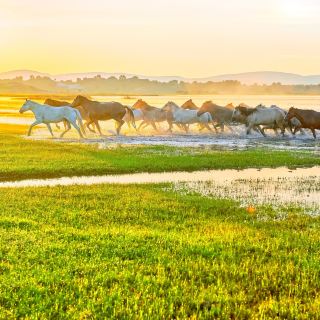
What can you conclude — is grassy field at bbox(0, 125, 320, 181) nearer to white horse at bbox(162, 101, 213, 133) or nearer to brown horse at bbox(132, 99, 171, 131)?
white horse at bbox(162, 101, 213, 133)

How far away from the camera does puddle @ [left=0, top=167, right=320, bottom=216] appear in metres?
14.9

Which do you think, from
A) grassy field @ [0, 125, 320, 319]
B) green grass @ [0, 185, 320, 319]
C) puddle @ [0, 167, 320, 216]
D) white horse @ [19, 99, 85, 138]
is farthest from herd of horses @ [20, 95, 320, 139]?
green grass @ [0, 185, 320, 319]

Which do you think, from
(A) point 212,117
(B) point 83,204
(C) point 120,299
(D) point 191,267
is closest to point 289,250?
(D) point 191,267

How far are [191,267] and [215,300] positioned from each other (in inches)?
52.7

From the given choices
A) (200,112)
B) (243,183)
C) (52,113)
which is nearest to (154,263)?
(243,183)

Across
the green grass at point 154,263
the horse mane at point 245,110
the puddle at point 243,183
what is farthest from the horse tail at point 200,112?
the green grass at point 154,263

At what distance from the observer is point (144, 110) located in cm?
4341

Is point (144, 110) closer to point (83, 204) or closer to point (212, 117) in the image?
point (212, 117)

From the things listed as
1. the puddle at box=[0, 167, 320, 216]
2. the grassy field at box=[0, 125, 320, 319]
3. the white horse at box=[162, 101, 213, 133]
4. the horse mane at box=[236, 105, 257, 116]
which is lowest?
the puddle at box=[0, 167, 320, 216]

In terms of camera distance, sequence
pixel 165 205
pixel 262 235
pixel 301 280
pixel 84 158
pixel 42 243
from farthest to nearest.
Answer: pixel 84 158, pixel 165 205, pixel 262 235, pixel 42 243, pixel 301 280

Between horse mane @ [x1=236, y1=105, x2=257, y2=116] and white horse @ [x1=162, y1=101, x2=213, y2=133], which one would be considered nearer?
horse mane @ [x1=236, y1=105, x2=257, y2=116]

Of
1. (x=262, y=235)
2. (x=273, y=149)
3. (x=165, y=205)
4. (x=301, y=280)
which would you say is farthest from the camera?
(x=273, y=149)

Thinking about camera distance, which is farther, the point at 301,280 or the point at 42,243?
the point at 42,243

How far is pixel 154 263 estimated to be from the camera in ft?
27.8
